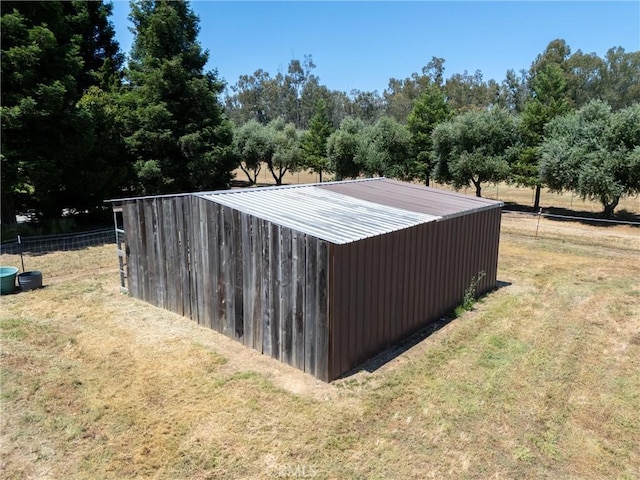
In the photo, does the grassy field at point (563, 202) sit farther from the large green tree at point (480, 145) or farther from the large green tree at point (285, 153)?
the large green tree at point (285, 153)

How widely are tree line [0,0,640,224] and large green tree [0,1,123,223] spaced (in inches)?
1.7

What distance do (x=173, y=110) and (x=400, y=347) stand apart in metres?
16.5

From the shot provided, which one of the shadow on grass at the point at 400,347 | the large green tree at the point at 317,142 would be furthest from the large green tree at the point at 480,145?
the shadow on grass at the point at 400,347

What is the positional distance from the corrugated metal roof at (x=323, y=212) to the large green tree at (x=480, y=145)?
15694 mm

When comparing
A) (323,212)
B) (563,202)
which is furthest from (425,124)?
(323,212)

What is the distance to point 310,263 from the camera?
659 centimetres

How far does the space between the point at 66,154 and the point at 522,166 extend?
20773 mm

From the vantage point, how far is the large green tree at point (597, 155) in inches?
755

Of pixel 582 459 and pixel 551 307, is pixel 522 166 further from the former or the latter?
pixel 582 459

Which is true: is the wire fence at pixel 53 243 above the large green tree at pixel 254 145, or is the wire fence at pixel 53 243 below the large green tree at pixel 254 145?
below

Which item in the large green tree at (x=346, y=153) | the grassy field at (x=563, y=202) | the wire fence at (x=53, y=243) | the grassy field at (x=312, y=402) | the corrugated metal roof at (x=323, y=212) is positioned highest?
the large green tree at (x=346, y=153)

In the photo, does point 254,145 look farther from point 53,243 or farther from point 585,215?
point 585,215

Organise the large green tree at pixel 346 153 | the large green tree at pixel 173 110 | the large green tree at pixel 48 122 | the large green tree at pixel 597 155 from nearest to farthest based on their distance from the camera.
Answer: the large green tree at pixel 48 122, the large green tree at pixel 597 155, the large green tree at pixel 173 110, the large green tree at pixel 346 153

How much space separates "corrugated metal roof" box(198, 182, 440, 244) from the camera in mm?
6938
